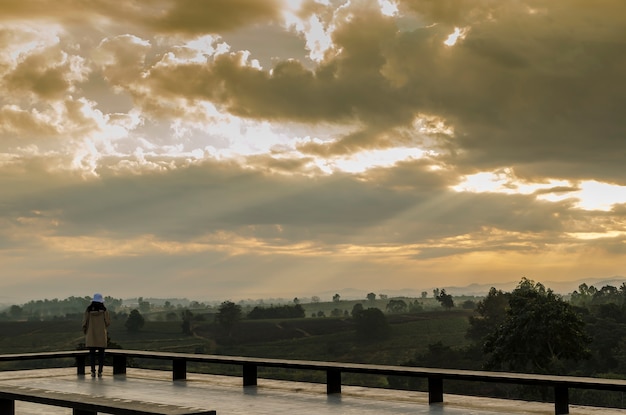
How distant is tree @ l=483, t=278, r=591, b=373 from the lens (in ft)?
196

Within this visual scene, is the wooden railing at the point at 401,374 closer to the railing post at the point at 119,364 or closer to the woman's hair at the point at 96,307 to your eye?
the railing post at the point at 119,364

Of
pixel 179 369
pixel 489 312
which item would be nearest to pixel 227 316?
pixel 489 312

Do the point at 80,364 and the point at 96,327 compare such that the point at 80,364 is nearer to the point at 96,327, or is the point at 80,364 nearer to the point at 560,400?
the point at 96,327

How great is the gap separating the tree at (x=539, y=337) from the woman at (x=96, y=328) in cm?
4791

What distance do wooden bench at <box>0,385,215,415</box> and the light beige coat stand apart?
21.4ft

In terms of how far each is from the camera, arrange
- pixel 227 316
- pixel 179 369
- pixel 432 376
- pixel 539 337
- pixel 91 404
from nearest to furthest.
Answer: pixel 91 404
pixel 432 376
pixel 179 369
pixel 539 337
pixel 227 316

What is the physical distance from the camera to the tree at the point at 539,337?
2350 inches

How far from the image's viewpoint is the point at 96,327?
55.0 ft

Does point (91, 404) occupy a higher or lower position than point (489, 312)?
higher

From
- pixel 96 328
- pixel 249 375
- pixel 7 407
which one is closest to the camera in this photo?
pixel 7 407

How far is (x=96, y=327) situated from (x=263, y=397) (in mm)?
5551

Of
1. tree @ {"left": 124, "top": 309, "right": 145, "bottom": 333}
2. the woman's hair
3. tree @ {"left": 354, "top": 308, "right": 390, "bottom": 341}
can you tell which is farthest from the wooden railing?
tree @ {"left": 124, "top": 309, "right": 145, "bottom": 333}

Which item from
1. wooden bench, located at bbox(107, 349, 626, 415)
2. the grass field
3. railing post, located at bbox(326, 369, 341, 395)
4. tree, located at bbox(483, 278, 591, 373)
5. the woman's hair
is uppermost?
the woman's hair

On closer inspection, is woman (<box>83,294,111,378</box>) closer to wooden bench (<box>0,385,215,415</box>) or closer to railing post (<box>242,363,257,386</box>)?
railing post (<box>242,363,257,386</box>)
